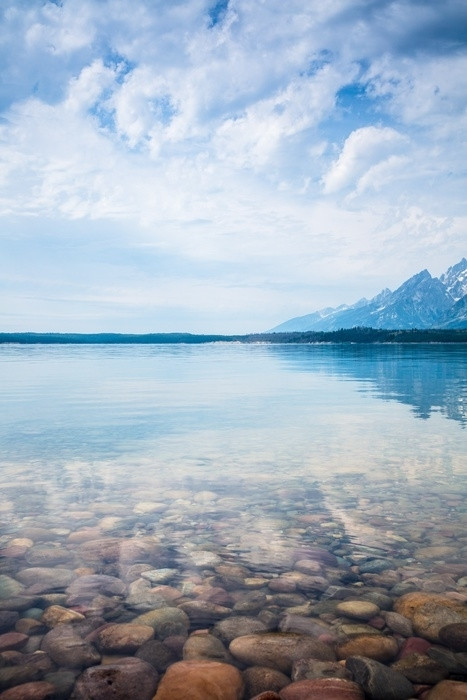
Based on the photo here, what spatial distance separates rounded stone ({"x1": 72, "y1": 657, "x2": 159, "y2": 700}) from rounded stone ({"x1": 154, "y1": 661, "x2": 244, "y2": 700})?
0.16 m

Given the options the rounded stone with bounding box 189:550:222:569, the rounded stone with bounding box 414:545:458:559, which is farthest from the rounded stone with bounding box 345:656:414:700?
the rounded stone with bounding box 414:545:458:559

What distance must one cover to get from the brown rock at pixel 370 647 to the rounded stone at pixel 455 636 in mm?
587

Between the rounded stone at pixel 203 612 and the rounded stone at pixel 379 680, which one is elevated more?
the rounded stone at pixel 379 680

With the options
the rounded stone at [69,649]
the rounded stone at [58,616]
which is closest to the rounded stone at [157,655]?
the rounded stone at [69,649]

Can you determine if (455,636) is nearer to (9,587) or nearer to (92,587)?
(92,587)

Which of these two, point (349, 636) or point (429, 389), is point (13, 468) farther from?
point (429, 389)

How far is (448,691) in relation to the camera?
14.7 ft

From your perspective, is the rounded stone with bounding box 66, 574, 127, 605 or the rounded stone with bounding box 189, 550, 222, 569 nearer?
the rounded stone with bounding box 66, 574, 127, 605

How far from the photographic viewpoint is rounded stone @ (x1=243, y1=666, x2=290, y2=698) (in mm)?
4633

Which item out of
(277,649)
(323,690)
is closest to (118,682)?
(277,649)

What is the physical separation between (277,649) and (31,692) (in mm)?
2531

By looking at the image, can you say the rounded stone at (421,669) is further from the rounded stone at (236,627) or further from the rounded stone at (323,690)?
the rounded stone at (236,627)

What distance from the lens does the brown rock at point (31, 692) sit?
14.6 feet

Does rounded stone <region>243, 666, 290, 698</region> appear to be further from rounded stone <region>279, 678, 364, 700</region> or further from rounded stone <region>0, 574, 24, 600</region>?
rounded stone <region>0, 574, 24, 600</region>
